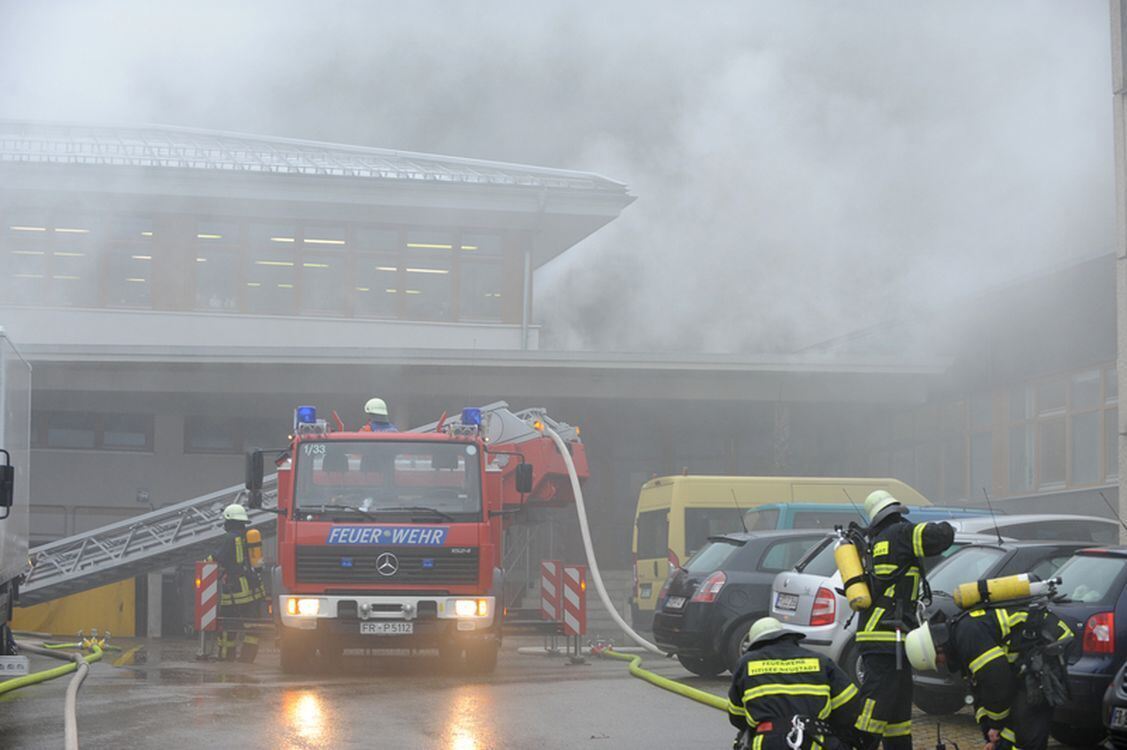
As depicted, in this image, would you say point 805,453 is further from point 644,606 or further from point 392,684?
point 392,684

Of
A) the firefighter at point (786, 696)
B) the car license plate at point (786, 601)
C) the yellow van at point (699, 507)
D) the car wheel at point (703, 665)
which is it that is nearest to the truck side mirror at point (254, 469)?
the car wheel at point (703, 665)

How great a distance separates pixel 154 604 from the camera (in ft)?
77.5

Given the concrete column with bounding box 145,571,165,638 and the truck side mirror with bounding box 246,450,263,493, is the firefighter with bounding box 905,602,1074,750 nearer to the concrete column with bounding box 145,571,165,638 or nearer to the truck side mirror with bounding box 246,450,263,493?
the truck side mirror with bounding box 246,450,263,493

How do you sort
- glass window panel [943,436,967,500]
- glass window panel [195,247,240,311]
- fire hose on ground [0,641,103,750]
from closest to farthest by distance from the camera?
1. fire hose on ground [0,641,103,750]
2. glass window panel [943,436,967,500]
3. glass window panel [195,247,240,311]

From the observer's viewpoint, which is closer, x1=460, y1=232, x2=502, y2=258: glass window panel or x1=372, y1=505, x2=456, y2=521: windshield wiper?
x1=372, y1=505, x2=456, y2=521: windshield wiper

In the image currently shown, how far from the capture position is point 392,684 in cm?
1358

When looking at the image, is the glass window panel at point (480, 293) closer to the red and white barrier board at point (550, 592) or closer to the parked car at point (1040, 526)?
the red and white barrier board at point (550, 592)

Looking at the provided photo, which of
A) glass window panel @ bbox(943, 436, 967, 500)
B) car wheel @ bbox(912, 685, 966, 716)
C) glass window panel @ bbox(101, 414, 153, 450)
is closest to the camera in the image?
car wheel @ bbox(912, 685, 966, 716)

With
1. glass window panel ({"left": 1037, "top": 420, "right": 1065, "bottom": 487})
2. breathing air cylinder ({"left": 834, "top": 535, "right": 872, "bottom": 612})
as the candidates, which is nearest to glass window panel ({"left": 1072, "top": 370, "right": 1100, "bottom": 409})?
glass window panel ({"left": 1037, "top": 420, "right": 1065, "bottom": 487})

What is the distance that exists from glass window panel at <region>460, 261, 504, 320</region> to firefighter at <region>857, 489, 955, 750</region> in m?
24.1

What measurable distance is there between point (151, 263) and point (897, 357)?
15.2m

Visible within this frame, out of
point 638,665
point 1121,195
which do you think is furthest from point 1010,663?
point 1121,195

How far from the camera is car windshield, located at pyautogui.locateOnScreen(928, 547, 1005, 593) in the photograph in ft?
33.0

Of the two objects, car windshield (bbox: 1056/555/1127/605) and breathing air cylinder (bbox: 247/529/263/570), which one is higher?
car windshield (bbox: 1056/555/1127/605)
